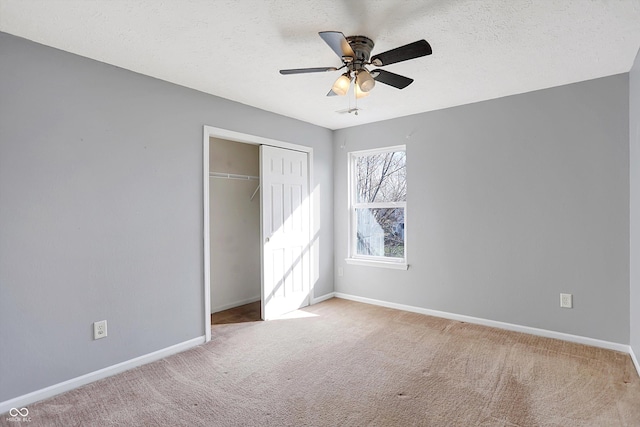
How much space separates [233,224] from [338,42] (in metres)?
3.13

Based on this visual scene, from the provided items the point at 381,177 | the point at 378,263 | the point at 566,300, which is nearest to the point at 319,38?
the point at 381,177

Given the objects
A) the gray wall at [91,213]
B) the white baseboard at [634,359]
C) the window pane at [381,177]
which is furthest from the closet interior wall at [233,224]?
the white baseboard at [634,359]

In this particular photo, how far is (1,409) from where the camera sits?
2.12 meters

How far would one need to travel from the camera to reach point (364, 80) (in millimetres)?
2221

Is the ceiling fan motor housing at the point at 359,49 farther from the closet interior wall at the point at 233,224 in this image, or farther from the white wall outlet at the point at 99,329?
the white wall outlet at the point at 99,329

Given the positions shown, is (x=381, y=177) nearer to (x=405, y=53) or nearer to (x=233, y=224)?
(x=233, y=224)

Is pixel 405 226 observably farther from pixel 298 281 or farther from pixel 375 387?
pixel 375 387

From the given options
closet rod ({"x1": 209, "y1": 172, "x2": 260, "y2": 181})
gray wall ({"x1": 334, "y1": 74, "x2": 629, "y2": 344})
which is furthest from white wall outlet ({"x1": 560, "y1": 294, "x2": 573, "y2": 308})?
closet rod ({"x1": 209, "y1": 172, "x2": 260, "y2": 181})

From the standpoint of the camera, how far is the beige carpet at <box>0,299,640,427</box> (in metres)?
2.10

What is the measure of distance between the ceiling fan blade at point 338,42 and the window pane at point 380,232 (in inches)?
100.0

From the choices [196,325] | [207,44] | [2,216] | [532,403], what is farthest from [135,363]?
[532,403]

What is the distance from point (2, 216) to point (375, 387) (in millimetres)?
2710

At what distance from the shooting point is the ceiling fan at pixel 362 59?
6.47 feet

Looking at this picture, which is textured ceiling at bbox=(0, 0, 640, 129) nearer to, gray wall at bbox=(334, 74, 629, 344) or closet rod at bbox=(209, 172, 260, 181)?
gray wall at bbox=(334, 74, 629, 344)
